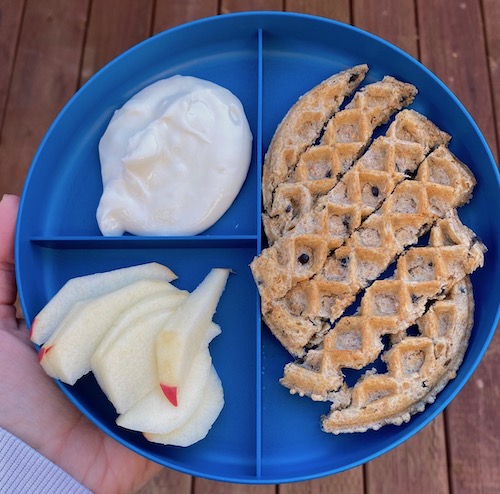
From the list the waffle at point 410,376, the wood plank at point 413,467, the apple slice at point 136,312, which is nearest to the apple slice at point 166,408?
the apple slice at point 136,312

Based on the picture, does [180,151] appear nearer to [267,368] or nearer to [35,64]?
[267,368]

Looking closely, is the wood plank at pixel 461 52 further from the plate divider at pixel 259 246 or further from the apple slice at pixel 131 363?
the apple slice at pixel 131 363

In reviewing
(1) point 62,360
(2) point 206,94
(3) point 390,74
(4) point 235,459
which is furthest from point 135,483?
(3) point 390,74

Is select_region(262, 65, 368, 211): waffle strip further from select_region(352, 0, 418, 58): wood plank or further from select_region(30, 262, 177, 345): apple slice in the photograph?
select_region(352, 0, 418, 58): wood plank

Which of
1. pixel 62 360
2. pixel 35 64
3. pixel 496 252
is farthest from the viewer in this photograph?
pixel 35 64

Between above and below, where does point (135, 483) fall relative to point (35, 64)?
below

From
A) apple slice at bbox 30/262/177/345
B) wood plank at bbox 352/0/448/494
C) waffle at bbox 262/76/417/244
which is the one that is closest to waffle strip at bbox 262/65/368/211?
waffle at bbox 262/76/417/244

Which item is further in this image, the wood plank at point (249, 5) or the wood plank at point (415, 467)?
the wood plank at point (249, 5)
